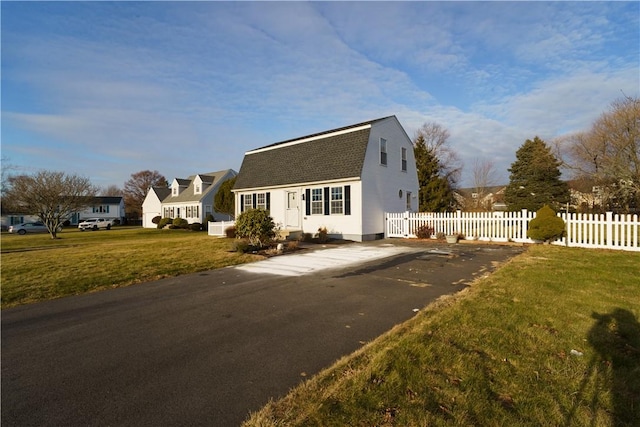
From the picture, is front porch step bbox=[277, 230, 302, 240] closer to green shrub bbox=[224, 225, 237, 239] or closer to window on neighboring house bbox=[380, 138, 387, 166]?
green shrub bbox=[224, 225, 237, 239]

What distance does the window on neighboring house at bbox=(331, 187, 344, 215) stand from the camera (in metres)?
17.2

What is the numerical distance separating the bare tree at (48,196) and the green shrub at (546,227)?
34.0 metres

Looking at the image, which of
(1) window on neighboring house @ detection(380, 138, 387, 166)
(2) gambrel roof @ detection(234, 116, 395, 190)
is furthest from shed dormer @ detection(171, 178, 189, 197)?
(1) window on neighboring house @ detection(380, 138, 387, 166)

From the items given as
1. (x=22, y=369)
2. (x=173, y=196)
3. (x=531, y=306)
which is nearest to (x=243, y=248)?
(x=22, y=369)

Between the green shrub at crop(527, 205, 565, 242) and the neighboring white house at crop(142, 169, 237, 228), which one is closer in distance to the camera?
the green shrub at crop(527, 205, 565, 242)

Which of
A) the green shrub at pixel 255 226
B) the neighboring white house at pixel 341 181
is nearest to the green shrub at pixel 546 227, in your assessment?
the neighboring white house at pixel 341 181

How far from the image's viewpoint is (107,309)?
5648 millimetres

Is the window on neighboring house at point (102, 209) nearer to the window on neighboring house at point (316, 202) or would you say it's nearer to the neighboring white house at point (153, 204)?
the neighboring white house at point (153, 204)

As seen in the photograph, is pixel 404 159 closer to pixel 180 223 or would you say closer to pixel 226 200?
pixel 226 200

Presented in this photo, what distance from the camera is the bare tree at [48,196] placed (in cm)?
2628

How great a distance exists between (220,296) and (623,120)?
3504 centimetres

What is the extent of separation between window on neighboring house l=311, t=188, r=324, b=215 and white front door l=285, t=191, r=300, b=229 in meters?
1.26

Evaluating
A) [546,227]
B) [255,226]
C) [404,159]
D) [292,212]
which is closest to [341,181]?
[292,212]

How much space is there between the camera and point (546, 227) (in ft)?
41.1
